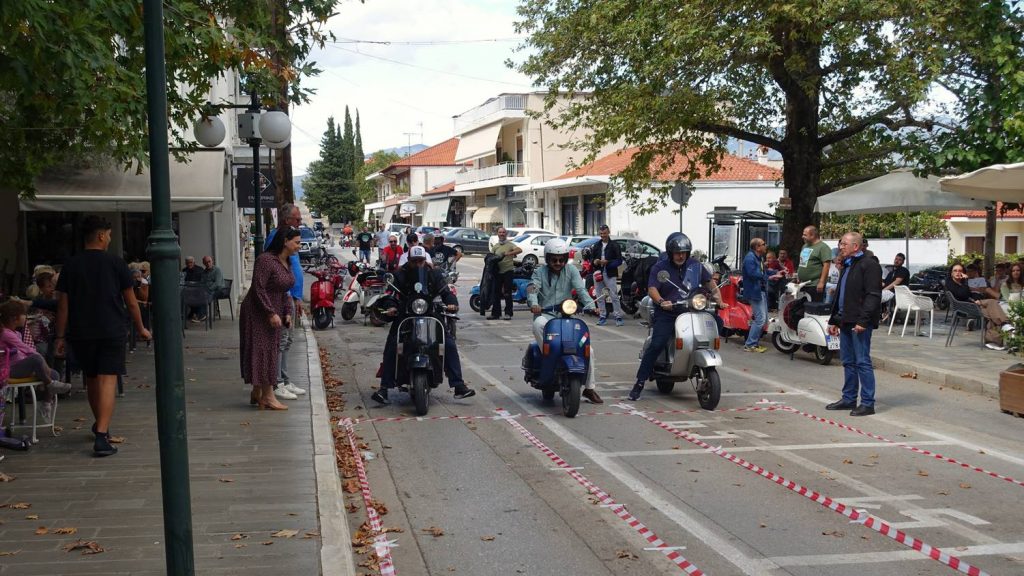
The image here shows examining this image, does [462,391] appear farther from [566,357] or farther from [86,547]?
[86,547]

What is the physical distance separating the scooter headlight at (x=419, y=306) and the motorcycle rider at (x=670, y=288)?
8.11ft

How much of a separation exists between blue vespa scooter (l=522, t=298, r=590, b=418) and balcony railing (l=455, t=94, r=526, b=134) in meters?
52.7

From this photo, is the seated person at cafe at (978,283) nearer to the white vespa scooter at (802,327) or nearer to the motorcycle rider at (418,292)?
the white vespa scooter at (802,327)

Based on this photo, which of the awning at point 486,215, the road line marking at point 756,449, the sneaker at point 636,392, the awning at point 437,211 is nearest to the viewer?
the road line marking at point 756,449

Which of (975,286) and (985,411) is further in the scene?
(975,286)

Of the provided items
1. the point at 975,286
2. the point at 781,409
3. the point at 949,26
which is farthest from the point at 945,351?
the point at 949,26

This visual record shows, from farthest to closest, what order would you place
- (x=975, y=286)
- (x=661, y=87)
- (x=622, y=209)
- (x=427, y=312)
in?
(x=622, y=209) → (x=661, y=87) → (x=975, y=286) → (x=427, y=312)

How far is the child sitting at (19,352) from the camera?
8.15 meters

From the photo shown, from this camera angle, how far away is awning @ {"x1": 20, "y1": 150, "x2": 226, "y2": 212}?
15.3 m

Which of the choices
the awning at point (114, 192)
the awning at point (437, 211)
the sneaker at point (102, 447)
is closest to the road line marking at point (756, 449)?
the sneaker at point (102, 447)

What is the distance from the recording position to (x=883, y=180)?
18.8m

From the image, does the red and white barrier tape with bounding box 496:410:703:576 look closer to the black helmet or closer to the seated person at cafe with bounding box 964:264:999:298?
the black helmet

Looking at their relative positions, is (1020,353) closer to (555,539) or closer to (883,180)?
(555,539)

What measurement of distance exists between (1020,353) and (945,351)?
432 centimetres
